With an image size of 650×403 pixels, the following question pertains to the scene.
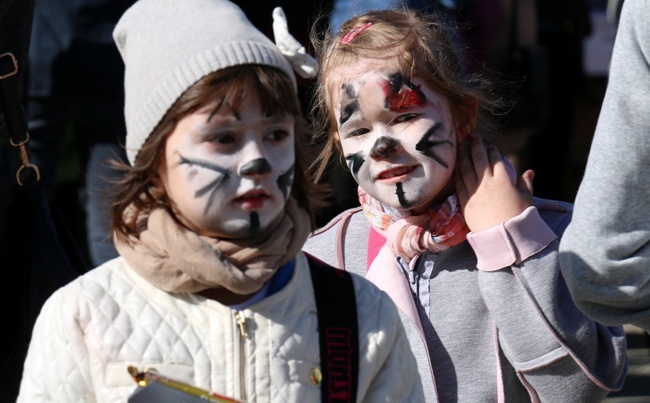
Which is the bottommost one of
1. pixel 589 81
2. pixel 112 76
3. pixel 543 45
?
pixel 589 81

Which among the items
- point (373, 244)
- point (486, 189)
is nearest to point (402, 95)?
point (486, 189)

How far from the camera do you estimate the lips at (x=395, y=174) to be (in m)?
3.19

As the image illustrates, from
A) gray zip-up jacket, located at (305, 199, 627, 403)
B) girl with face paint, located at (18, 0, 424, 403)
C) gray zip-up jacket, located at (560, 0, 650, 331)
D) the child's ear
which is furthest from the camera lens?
the child's ear

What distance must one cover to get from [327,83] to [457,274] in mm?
638

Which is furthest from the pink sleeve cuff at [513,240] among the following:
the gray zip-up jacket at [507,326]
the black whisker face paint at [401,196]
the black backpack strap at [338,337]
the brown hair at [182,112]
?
the brown hair at [182,112]

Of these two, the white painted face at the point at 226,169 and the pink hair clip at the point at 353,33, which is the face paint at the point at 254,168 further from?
the pink hair clip at the point at 353,33

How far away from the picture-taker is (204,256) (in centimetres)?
245

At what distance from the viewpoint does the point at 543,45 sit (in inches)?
282

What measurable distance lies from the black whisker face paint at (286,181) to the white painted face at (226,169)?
0.01 m

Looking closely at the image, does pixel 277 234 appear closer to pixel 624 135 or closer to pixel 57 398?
pixel 57 398

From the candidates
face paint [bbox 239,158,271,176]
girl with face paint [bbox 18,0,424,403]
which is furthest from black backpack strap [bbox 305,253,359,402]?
face paint [bbox 239,158,271,176]

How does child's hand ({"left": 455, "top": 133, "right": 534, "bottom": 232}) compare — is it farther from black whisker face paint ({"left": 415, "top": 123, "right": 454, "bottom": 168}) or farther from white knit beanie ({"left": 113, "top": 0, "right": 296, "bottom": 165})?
white knit beanie ({"left": 113, "top": 0, "right": 296, "bottom": 165})

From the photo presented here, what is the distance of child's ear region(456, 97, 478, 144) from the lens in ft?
10.9

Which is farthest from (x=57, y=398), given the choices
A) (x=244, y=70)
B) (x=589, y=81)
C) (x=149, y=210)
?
(x=589, y=81)
